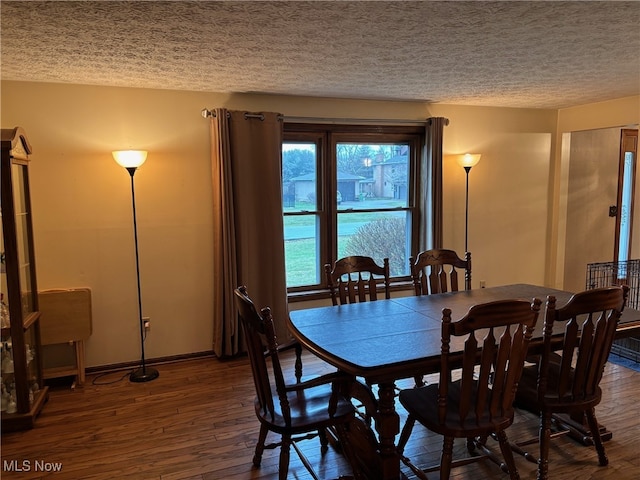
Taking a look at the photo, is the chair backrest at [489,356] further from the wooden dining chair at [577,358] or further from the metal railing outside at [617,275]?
the metal railing outside at [617,275]

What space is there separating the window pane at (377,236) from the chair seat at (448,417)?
98.2 inches

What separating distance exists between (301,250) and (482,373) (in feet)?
9.22

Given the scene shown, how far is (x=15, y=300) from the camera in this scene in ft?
9.80

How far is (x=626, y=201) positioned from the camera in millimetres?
6055

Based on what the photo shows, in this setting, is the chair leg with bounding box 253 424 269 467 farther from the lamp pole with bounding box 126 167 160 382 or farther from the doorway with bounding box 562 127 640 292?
the doorway with bounding box 562 127 640 292

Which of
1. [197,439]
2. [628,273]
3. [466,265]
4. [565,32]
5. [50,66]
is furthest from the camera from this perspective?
[628,273]

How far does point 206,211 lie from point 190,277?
0.59 meters

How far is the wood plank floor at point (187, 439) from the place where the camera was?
2.53 m

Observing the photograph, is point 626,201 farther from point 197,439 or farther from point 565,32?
point 197,439

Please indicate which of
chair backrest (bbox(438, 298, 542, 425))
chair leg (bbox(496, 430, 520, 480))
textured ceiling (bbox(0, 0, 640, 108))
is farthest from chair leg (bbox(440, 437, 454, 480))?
textured ceiling (bbox(0, 0, 640, 108))

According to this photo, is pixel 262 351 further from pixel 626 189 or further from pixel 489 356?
pixel 626 189

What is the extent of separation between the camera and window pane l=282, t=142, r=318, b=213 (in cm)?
452

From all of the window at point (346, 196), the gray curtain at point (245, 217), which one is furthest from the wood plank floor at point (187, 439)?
the window at point (346, 196)

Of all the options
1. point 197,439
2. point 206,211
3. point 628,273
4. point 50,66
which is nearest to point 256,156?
point 206,211
